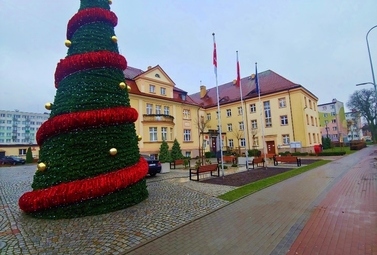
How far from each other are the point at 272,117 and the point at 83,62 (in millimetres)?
32999

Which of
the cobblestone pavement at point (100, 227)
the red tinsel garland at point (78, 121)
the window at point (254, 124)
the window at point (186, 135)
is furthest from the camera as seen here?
the window at point (254, 124)

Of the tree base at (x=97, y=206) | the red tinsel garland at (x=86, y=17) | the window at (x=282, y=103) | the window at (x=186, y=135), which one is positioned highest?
the window at (x=282, y=103)

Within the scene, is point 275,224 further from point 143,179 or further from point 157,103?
point 157,103

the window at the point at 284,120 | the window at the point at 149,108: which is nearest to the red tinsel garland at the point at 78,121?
the window at the point at 149,108

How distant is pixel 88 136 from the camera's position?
6.73 meters

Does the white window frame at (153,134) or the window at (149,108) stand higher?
the window at (149,108)

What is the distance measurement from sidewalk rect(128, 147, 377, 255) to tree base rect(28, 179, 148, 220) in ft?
8.18

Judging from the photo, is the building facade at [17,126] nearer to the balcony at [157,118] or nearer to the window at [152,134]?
the window at [152,134]

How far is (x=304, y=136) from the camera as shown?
31.7 m

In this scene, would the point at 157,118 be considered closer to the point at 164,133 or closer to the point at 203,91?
the point at 164,133

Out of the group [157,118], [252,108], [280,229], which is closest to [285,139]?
[252,108]

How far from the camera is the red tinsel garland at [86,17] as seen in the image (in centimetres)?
762

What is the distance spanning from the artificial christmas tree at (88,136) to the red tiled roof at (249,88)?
1234 inches

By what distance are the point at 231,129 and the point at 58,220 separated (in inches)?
1463
